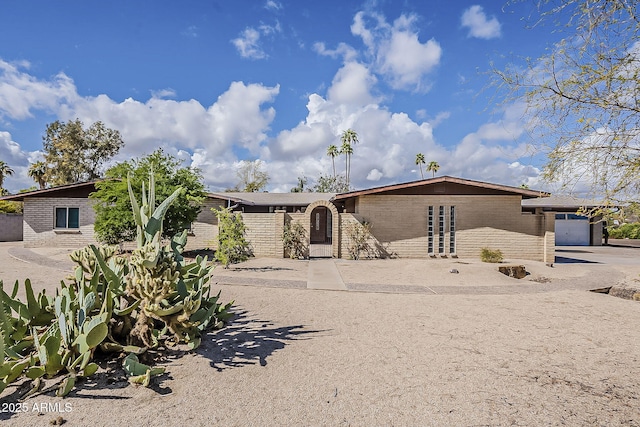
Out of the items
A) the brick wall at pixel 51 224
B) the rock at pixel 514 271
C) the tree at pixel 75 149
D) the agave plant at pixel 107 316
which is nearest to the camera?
the agave plant at pixel 107 316

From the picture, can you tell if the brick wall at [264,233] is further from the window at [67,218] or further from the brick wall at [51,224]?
the window at [67,218]

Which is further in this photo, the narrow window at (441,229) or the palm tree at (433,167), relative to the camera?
the palm tree at (433,167)

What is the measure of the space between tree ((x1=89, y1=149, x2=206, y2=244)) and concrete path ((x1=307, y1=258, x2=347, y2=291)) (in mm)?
5532

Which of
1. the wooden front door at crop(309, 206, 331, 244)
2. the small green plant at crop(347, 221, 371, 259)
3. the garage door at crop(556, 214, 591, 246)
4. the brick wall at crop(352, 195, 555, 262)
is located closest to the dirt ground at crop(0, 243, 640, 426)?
the small green plant at crop(347, 221, 371, 259)

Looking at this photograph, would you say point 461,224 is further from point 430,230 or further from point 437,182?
point 437,182

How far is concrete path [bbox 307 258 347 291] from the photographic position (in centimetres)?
913

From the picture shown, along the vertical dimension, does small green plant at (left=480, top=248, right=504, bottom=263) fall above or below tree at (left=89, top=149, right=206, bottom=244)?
below

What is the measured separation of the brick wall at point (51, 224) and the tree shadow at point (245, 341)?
16.9 metres

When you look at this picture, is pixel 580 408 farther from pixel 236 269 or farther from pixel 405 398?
pixel 236 269

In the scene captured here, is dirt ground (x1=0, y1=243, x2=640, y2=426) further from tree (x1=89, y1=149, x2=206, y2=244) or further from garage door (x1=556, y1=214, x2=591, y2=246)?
garage door (x1=556, y1=214, x2=591, y2=246)

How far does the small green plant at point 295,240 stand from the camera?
14727 millimetres

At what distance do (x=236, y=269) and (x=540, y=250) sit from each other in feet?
43.9

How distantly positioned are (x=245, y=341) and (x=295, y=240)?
9.97 meters

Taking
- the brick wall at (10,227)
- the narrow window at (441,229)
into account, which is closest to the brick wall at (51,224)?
the brick wall at (10,227)
